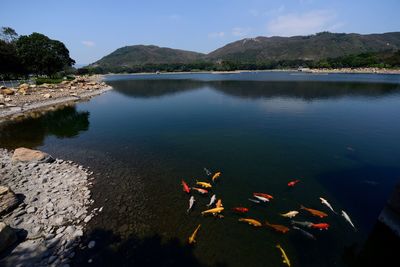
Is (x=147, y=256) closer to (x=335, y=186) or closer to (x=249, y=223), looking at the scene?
(x=249, y=223)

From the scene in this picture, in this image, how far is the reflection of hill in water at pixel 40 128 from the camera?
2673 cm

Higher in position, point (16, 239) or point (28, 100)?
point (28, 100)

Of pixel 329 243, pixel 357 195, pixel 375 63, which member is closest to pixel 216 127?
pixel 357 195

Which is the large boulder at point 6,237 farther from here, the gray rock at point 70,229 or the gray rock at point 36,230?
the gray rock at point 70,229

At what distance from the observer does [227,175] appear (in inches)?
688

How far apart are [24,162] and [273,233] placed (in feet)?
69.7

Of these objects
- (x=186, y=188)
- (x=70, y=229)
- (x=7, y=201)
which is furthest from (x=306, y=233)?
(x=7, y=201)

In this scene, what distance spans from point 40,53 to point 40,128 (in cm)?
6909

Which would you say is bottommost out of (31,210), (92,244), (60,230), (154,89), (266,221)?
(266,221)

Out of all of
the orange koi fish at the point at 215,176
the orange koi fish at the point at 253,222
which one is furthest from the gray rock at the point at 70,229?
the orange koi fish at the point at 215,176

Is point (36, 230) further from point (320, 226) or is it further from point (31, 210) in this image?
point (320, 226)

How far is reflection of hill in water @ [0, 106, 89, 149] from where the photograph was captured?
26734 millimetres

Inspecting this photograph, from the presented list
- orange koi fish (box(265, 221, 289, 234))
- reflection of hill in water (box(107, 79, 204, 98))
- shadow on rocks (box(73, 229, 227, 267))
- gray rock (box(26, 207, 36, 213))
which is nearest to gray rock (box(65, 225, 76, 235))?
shadow on rocks (box(73, 229, 227, 267))

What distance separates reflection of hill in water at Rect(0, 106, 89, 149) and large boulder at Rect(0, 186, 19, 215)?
15.1m
